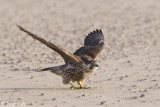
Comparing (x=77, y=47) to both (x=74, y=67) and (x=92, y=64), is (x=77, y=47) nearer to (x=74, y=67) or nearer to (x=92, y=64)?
(x=74, y=67)

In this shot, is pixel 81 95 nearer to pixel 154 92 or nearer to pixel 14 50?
pixel 154 92

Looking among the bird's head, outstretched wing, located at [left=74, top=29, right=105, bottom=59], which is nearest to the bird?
the bird's head

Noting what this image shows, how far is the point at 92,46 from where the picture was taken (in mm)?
8680

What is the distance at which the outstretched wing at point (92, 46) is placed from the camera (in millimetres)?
8312

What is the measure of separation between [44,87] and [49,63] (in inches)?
86.5

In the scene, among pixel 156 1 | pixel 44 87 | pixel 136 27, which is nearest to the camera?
pixel 44 87

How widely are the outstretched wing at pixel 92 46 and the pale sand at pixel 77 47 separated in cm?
50

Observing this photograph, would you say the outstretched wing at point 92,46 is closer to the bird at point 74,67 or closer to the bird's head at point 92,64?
the bird at point 74,67

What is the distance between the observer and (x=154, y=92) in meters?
7.39

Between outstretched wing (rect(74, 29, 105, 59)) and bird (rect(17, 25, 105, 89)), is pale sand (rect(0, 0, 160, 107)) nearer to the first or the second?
bird (rect(17, 25, 105, 89))

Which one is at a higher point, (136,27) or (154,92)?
(136,27)

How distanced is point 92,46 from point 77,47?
11.8ft

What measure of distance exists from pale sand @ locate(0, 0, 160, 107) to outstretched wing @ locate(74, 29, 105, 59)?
50 cm

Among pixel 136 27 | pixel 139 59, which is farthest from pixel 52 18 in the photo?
pixel 139 59
